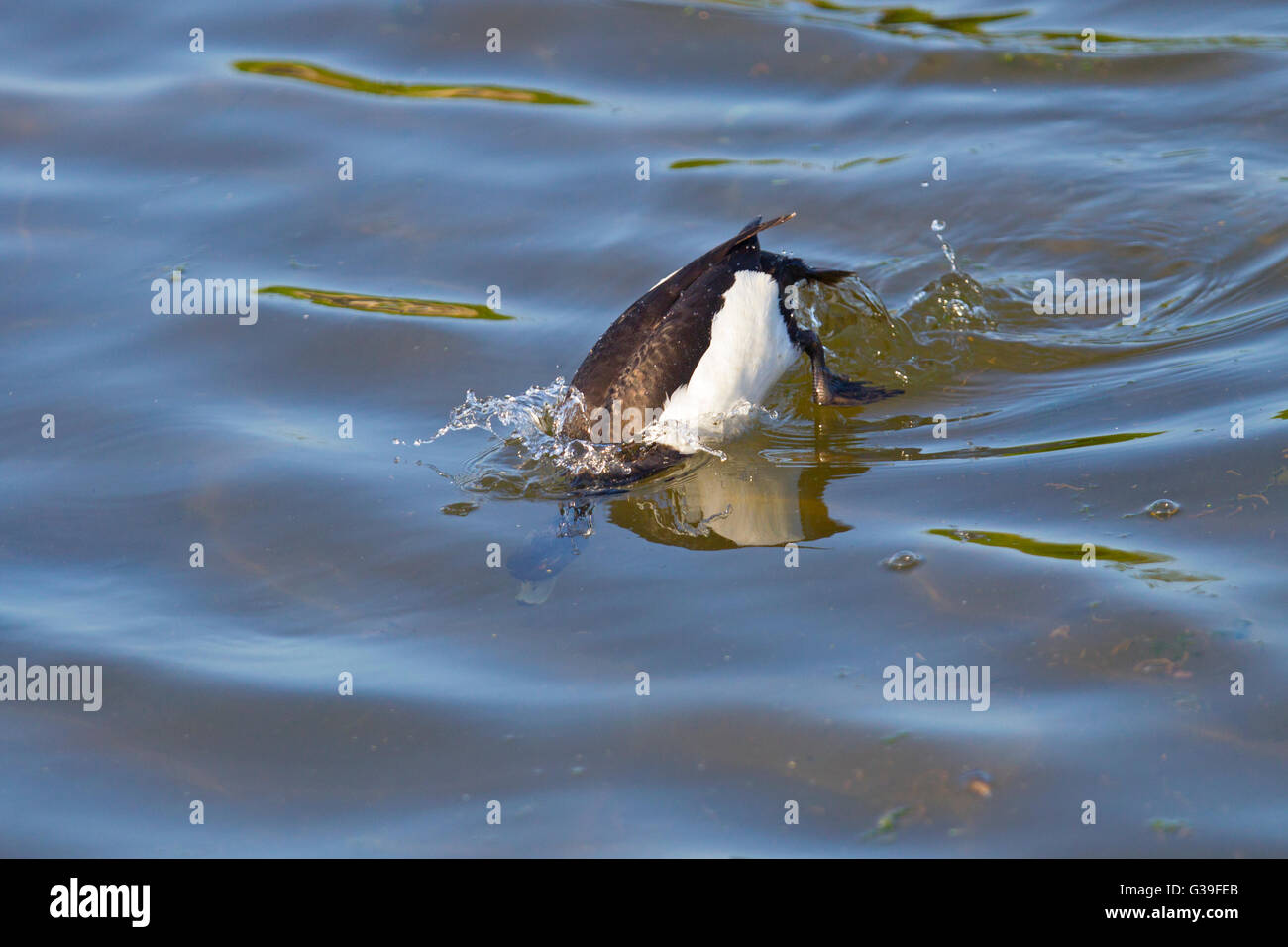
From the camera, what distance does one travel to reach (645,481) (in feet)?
20.2

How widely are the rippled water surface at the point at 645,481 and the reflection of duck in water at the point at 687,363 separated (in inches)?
7.9

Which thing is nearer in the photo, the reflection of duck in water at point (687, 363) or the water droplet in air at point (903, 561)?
the water droplet in air at point (903, 561)

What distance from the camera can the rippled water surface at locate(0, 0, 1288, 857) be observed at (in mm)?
4277

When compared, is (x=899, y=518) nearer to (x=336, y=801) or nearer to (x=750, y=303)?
(x=750, y=303)

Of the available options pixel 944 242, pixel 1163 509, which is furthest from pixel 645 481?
pixel 944 242

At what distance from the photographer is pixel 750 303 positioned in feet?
21.6

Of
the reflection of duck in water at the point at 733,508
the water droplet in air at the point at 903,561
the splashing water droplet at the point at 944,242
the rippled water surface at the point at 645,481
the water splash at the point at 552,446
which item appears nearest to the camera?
the rippled water surface at the point at 645,481

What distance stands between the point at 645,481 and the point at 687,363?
1.98 feet

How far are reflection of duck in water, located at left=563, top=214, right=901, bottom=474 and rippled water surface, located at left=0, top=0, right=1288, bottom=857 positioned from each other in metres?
0.20

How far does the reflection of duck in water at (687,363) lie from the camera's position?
6.19m

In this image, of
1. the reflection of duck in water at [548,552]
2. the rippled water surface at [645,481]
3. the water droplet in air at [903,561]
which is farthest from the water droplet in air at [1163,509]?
the reflection of duck in water at [548,552]

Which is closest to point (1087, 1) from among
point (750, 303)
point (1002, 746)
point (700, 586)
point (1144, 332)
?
point (1144, 332)

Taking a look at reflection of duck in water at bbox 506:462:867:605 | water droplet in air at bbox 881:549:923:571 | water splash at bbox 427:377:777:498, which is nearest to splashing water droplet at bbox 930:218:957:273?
water splash at bbox 427:377:777:498

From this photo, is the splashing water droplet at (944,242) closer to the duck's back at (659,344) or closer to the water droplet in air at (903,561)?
the duck's back at (659,344)
